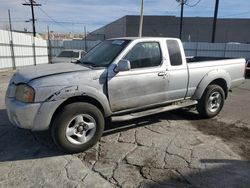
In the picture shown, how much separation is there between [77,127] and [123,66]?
1.25 meters

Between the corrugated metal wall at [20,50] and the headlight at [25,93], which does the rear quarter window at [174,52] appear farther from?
the corrugated metal wall at [20,50]

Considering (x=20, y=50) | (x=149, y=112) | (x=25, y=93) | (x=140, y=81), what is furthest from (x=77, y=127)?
(x=20, y=50)

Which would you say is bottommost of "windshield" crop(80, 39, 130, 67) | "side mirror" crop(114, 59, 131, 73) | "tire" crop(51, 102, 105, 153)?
"tire" crop(51, 102, 105, 153)

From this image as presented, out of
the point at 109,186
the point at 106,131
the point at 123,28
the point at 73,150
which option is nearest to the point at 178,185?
the point at 109,186

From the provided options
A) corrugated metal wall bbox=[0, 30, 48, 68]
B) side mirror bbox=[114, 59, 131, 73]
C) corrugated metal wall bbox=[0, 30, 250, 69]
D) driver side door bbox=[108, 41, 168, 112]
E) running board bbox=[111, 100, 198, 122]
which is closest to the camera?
side mirror bbox=[114, 59, 131, 73]

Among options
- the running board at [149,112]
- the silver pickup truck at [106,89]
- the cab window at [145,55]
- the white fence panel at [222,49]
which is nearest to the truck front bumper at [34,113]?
the silver pickup truck at [106,89]

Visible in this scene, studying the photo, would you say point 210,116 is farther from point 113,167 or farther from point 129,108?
point 113,167

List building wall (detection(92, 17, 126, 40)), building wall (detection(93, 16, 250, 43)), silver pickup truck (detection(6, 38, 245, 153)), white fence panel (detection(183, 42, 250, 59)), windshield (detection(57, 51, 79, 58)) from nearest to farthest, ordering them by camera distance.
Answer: silver pickup truck (detection(6, 38, 245, 153)) < windshield (detection(57, 51, 79, 58)) < white fence panel (detection(183, 42, 250, 59)) < building wall (detection(93, 16, 250, 43)) < building wall (detection(92, 17, 126, 40))

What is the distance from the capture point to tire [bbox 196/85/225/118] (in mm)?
6136

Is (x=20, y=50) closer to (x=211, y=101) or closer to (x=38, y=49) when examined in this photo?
(x=38, y=49)

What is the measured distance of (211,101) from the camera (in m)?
6.34

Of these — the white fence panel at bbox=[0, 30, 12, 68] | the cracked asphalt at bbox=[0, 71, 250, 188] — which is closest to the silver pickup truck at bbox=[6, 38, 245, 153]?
the cracked asphalt at bbox=[0, 71, 250, 188]

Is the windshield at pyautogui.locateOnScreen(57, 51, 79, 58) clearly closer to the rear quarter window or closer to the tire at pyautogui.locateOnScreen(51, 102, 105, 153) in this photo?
the rear quarter window

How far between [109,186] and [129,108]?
5.89ft
